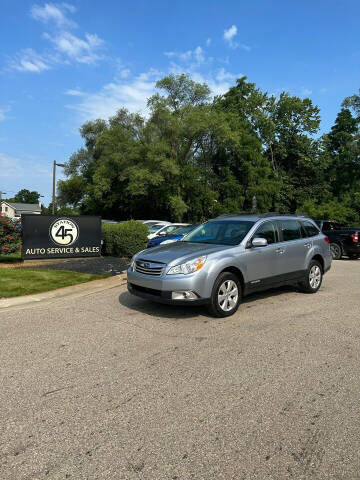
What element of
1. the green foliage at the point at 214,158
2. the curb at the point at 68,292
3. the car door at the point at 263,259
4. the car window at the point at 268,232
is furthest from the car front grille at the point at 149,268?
the green foliage at the point at 214,158

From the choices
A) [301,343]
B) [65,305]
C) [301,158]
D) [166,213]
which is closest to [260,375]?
[301,343]

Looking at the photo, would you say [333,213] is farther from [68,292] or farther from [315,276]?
[68,292]

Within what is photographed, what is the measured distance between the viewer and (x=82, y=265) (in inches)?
429

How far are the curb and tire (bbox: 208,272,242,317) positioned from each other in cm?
327

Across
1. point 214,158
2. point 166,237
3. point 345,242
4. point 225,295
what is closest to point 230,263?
point 225,295

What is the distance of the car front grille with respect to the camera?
5.71 m

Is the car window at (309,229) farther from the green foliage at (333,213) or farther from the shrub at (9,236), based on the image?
the green foliage at (333,213)

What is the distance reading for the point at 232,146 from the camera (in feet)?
109

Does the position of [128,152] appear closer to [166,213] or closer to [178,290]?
[166,213]

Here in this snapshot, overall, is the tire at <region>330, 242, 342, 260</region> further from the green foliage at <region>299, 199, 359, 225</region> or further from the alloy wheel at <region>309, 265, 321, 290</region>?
the green foliage at <region>299, 199, 359, 225</region>

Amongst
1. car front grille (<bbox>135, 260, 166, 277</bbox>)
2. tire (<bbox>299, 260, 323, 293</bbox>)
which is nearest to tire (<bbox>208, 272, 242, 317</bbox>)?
car front grille (<bbox>135, 260, 166, 277</bbox>)

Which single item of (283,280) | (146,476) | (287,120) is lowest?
(146,476)

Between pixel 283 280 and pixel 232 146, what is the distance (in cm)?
2825

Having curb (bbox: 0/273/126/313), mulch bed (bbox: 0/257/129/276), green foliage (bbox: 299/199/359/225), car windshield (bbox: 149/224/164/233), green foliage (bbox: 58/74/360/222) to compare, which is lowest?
curb (bbox: 0/273/126/313)
